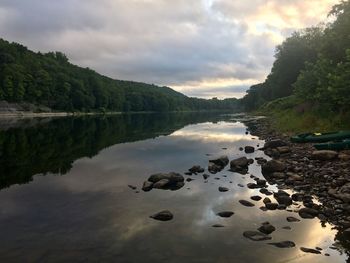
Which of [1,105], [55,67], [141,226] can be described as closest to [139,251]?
[141,226]

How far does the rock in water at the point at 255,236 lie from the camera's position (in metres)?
14.5

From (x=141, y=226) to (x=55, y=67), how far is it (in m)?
178

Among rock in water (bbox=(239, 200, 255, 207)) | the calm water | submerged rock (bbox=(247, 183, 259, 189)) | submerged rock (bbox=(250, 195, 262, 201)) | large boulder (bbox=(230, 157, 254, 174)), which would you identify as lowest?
the calm water

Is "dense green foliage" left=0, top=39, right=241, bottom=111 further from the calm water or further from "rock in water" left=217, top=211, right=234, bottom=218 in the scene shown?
"rock in water" left=217, top=211, right=234, bottom=218

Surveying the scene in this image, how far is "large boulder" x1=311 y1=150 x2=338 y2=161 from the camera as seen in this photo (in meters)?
25.7

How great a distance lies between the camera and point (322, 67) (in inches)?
1800

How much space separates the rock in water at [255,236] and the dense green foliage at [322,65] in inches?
921

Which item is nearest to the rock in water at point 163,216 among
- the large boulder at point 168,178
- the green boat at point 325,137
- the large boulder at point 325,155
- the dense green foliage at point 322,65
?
the large boulder at point 168,178

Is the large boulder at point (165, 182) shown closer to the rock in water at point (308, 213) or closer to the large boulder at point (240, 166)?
the large boulder at point (240, 166)

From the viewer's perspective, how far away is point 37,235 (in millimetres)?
15141

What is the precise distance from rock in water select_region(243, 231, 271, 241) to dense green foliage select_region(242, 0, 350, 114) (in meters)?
23.4

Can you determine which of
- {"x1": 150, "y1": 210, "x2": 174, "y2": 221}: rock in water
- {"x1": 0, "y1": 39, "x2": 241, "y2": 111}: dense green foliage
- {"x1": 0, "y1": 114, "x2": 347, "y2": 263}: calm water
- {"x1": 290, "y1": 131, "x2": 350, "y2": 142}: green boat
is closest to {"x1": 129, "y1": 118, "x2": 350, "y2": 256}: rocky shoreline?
{"x1": 150, "y1": 210, "x2": 174, "y2": 221}: rock in water

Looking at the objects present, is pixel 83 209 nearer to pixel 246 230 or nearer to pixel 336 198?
pixel 246 230

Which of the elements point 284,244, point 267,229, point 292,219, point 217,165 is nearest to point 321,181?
point 292,219
